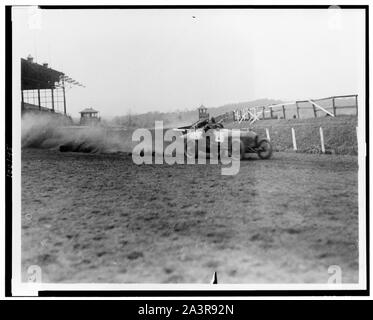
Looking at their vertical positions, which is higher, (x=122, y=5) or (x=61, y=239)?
(x=122, y=5)

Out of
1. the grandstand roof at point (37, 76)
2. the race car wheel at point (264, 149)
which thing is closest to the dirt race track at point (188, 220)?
the race car wheel at point (264, 149)

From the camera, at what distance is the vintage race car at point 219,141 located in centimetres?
339

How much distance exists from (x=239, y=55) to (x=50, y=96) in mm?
1710

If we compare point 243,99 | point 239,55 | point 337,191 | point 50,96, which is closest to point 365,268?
point 337,191

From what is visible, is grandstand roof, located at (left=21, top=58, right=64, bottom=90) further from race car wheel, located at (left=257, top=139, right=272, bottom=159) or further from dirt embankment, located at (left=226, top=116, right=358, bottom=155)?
race car wheel, located at (left=257, top=139, right=272, bottom=159)

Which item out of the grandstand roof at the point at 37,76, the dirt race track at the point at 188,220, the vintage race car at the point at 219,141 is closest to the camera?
the dirt race track at the point at 188,220

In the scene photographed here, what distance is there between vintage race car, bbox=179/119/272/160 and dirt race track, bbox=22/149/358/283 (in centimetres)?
12

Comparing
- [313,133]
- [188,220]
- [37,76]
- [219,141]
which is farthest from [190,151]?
[37,76]

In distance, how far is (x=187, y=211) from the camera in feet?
10.7

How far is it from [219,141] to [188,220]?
0.77m

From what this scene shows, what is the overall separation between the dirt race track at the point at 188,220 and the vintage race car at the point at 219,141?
0.12m

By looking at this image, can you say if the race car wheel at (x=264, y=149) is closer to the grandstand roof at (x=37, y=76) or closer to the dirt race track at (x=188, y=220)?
the dirt race track at (x=188, y=220)

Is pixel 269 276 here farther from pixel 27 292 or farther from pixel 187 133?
pixel 27 292

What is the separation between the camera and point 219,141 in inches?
135
